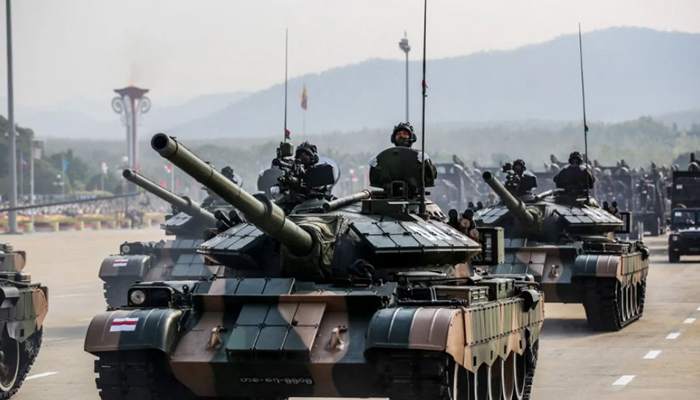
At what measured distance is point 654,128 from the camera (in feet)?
600

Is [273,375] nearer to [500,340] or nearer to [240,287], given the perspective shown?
[240,287]

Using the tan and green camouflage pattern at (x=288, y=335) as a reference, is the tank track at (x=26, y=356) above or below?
below

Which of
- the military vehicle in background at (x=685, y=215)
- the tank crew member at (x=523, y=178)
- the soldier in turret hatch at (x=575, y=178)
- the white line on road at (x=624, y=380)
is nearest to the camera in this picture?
the white line on road at (x=624, y=380)

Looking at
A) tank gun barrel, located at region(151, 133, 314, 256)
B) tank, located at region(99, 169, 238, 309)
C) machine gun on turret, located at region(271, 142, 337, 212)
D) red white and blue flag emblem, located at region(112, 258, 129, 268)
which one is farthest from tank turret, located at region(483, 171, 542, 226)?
tank gun barrel, located at region(151, 133, 314, 256)

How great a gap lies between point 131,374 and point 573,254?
14048 millimetres

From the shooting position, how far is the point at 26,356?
20.4m

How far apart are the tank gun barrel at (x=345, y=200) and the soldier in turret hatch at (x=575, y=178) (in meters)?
13.0

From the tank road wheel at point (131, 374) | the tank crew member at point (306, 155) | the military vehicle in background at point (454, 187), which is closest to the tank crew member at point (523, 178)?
the tank crew member at point (306, 155)

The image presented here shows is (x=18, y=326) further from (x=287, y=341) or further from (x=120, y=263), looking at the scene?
(x=120, y=263)

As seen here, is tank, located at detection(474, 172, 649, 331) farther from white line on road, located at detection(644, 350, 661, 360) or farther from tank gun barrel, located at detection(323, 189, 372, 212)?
tank gun barrel, located at detection(323, 189, 372, 212)

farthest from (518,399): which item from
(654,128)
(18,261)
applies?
(654,128)

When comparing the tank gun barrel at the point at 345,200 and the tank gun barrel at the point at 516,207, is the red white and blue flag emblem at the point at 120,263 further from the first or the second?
the tank gun barrel at the point at 345,200

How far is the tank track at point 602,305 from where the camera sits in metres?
27.3

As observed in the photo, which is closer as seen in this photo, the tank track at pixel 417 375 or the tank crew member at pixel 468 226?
the tank track at pixel 417 375
